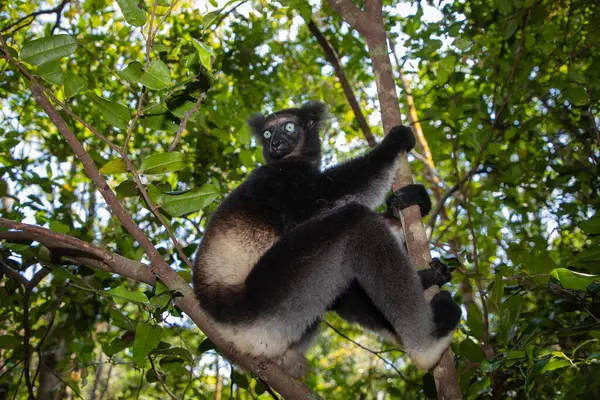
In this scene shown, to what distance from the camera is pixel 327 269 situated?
318 cm

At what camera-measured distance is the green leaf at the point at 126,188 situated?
288 centimetres

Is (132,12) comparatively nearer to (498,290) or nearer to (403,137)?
(403,137)

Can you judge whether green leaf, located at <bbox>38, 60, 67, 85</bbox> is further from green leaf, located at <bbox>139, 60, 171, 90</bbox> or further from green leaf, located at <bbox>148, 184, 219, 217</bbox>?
green leaf, located at <bbox>148, 184, 219, 217</bbox>

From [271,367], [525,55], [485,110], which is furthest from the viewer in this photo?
[525,55]

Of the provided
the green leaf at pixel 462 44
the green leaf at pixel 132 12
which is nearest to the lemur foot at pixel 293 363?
the green leaf at pixel 132 12

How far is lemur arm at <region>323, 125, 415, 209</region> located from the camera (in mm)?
3957

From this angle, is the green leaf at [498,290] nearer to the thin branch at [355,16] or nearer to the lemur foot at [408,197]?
the lemur foot at [408,197]

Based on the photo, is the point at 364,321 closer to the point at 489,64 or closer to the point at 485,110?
the point at 485,110

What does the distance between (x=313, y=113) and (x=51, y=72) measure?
9.32 feet

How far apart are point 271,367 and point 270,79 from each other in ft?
16.7

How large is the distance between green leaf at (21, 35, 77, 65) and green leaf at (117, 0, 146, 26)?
38cm

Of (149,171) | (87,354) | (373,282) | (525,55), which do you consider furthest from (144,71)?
(525,55)

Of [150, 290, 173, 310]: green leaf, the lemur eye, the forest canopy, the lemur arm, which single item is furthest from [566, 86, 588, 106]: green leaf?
[150, 290, 173, 310]: green leaf

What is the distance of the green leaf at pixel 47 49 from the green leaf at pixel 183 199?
842 millimetres
